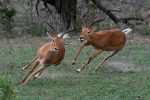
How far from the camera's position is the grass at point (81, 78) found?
9.71 m

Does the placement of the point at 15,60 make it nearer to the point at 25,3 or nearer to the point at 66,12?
the point at 66,12

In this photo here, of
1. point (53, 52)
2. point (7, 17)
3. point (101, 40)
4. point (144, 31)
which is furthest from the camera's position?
point (7, 17)

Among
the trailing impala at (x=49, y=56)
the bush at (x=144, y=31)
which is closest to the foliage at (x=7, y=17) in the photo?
the bush at (x=144, y=31)

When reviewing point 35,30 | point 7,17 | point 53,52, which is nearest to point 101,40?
point 53,52

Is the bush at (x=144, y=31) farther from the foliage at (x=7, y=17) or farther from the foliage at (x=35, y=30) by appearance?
the foliage at (x=7, y=17)

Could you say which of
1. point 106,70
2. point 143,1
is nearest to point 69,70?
point 106,70

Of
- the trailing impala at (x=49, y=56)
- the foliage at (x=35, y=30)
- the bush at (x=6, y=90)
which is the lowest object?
the foliage at (x=35, y=30)

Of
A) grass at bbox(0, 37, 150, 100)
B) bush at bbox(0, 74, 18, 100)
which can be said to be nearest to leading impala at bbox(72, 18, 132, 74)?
grass at bbox(0, 37, 150, 100)

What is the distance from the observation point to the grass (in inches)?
382

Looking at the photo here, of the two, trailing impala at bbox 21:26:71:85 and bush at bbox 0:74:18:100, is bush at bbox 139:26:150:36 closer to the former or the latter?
trailing impala at bbox 21:26:71:85

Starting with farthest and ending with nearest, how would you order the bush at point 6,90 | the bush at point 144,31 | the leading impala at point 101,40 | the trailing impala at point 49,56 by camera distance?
the bush at point 144,31, the leading impala at point 101,40, the trailing impala at point 49,56, the bush at point 6,90

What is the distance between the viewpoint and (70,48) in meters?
16.7

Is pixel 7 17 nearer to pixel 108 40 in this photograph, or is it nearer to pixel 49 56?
pixel 108 40

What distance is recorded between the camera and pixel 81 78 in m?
11.7
